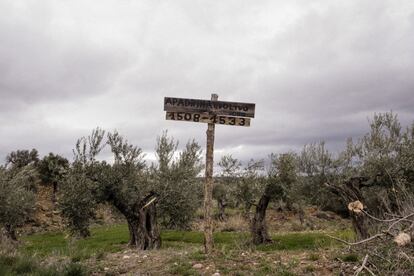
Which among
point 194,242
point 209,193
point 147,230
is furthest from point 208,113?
point 194,242

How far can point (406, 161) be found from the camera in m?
17.6

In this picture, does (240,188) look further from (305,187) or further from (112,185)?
(112,185)

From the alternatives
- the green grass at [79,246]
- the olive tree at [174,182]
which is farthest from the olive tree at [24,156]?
the olive tree at [174,182]

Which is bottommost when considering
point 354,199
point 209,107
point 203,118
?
point 354,199

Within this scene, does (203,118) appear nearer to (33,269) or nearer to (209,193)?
(209,193)

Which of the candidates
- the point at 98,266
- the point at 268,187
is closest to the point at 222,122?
the point at 98,266

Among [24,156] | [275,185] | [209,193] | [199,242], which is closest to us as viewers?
[209,193]

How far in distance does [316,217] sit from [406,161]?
22001 millimetres

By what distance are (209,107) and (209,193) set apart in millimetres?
2787

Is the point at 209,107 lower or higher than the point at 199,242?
higher

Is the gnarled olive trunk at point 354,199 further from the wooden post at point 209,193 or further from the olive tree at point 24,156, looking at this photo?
the olive tree at point 24,156

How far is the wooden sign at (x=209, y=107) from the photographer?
506 inches

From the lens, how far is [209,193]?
12953 mm

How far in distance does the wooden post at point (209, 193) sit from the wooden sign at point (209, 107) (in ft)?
1.18
